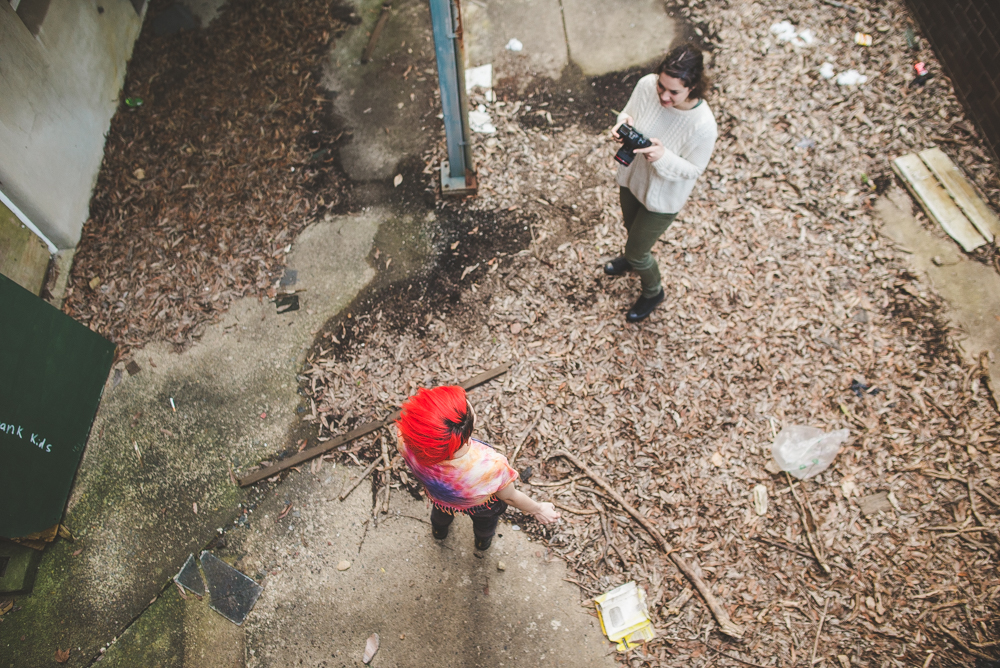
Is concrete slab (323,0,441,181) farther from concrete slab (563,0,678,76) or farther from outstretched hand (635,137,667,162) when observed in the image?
outstretched hand (635,137,667,162)

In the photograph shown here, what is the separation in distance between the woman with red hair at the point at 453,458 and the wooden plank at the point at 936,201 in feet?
14.9

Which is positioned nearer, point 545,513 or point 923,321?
point 545,513

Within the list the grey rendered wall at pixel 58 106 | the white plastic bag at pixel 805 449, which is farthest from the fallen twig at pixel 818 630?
the grey rendered wall at pixel 58 106

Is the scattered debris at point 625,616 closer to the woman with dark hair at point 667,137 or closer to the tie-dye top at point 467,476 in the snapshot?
the tie-dye top at point 467,476

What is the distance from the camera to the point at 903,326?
14.1 ft

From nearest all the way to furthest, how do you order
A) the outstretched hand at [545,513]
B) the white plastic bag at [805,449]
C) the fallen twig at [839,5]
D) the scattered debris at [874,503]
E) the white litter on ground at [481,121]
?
1. the outstretched hand at [545,513]
2. the scattered debris at [874,503]
3. the white plastic bag at [805,449]
4. the white litter on ground at [481,121]
5. the fallen twig at [839,5]

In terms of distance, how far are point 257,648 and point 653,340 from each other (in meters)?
3.60

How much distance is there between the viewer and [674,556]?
356 cm

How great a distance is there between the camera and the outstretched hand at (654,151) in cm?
290

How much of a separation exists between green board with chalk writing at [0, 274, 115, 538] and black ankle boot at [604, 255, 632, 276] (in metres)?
4.23

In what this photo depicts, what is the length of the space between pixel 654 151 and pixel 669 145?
20cm

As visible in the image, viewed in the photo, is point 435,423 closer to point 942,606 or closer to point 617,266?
point 617,266

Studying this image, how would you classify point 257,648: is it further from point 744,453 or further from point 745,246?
point 745,246

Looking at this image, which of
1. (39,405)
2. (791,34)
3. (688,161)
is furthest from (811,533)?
(39,405)
